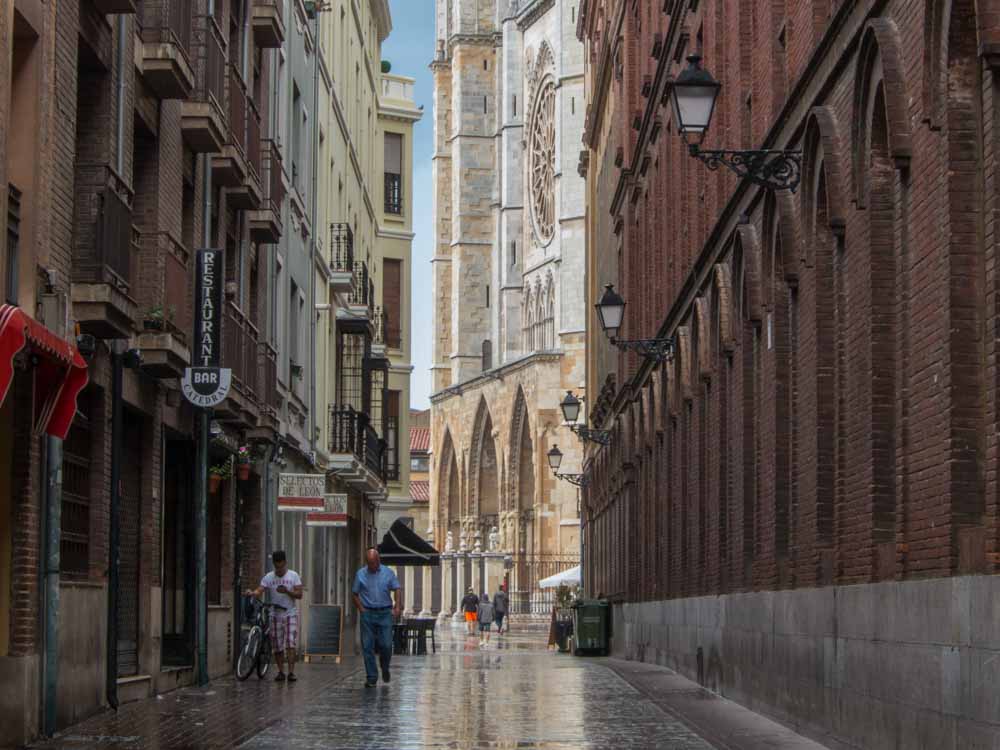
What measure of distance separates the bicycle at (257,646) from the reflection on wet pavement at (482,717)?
1104 mm

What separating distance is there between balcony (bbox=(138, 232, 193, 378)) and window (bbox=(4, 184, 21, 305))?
399 cm

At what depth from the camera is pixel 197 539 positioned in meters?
20.2

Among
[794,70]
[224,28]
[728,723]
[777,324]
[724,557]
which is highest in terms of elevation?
[224,28]

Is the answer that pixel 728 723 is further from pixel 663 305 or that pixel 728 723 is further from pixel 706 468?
pixel 663 305

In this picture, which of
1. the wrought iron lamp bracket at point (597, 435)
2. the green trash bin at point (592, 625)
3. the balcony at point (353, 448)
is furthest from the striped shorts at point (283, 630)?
the wrought iron lamp bracket at point (597, 435)

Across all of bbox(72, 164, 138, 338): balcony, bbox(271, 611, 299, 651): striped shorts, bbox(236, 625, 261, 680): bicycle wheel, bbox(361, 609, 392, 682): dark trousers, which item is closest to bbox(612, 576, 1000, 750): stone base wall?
bbox(361, 609, 392, 682): dark trousers

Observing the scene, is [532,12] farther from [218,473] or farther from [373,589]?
[373,589]

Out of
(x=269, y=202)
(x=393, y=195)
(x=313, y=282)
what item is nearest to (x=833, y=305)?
(x=269, y=202)

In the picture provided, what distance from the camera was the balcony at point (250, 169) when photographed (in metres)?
22.8

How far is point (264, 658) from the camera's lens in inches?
915

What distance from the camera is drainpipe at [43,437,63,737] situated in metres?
13.5

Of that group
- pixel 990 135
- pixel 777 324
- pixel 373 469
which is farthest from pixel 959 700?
pixel 373 469

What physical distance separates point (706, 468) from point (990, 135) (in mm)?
14098

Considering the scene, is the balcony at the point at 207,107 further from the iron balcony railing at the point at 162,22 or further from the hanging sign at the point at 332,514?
the hanging sign at the point at 332,514
